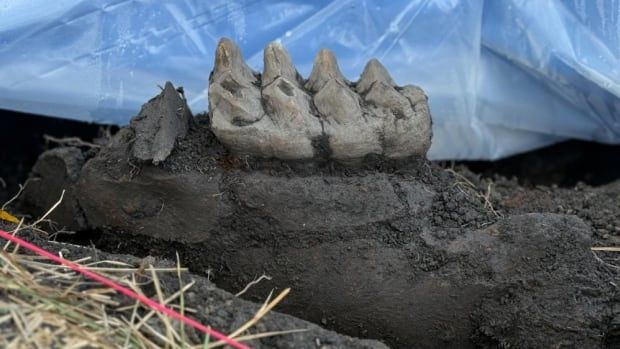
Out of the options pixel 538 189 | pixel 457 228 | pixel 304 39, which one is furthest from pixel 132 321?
pixel 538 189

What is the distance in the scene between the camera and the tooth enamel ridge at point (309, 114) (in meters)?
1.39

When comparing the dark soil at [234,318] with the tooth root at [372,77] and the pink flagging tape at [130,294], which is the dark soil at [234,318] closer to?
the pink flagging tape at [130,294]

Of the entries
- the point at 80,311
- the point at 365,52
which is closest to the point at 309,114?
the point at 80,311

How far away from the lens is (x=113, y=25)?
190 centimetres

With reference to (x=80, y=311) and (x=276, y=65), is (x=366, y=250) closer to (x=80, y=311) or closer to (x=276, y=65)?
(x=276, y=65)

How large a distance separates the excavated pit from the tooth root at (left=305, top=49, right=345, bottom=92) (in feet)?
0.08

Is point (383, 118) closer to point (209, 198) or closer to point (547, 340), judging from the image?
point (209, 198)

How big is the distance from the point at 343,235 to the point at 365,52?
2.67 ft

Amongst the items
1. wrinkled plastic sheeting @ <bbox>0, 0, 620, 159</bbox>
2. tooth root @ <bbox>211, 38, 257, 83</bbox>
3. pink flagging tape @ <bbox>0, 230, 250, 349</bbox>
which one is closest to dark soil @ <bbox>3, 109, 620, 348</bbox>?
tooth root @ <bbox>211, 38, 257, 83</bbox>

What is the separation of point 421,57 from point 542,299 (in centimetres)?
90

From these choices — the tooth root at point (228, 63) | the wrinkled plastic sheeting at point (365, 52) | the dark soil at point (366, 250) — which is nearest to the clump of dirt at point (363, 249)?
the dark soil at point (366, 250)

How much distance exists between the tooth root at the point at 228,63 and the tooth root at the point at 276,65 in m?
0.04

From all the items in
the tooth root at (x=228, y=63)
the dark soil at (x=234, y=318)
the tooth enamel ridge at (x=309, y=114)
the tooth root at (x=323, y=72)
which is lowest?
the dark soil at (x=234, y=318)

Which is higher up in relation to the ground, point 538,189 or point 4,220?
point 4,220
